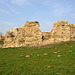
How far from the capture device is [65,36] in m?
37.3

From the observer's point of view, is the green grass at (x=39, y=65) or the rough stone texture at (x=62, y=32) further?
the rough stone texture at (x=62, y=32)

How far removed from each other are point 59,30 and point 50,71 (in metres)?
29.8

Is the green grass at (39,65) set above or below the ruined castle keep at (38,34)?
below

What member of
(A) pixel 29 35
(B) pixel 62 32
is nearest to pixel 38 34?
(A) pixel 29 35

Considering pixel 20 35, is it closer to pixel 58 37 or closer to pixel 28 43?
pixel 28 43

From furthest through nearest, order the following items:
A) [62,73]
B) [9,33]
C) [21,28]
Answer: [9,33] → [21,28] → [62,73]

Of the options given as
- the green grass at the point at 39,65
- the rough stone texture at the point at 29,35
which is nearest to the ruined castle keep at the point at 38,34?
the rough stone texture at the point at 29,35

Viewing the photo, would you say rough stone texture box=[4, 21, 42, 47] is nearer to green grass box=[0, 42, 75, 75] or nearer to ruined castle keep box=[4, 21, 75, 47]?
ruined castle keep box=[4, 21, 75, 47]

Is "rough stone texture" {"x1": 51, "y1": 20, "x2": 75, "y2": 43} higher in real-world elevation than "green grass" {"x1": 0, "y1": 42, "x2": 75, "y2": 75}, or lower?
higher

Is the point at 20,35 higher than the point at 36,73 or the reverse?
higher

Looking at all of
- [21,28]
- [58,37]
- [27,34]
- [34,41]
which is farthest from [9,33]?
[58,37]

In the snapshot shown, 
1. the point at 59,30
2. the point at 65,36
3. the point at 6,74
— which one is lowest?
the point at 6,74

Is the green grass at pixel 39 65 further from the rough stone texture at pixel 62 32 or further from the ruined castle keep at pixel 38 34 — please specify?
the rough stone texture at pixel 62 32

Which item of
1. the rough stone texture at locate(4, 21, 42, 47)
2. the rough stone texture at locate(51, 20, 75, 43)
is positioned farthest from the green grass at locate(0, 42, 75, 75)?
the rough stone texture at locate(51, 20, 75, 43)
